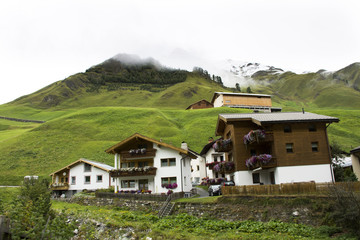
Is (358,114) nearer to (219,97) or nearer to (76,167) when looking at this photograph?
(219,97)

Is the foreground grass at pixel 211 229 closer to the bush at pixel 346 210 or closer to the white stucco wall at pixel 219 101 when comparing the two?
the bush at pixel 346 210

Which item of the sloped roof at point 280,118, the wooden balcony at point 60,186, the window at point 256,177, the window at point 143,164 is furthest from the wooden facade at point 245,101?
the window at point 256,177

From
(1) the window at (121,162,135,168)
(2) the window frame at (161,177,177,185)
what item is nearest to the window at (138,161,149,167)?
(1) the window at (121,162,135,168)

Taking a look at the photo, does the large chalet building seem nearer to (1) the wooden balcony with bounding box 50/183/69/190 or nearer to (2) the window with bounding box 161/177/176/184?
(2) the window with bounding box 161/177/176/184

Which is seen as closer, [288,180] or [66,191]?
[288,180]

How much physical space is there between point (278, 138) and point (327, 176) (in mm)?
6795

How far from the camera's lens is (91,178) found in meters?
49.0

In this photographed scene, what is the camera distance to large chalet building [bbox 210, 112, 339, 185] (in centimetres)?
3278

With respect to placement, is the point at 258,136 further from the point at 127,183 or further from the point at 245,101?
the point at 245,101

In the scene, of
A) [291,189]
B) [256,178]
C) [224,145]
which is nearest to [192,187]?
[224,145]

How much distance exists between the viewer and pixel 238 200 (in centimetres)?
2472

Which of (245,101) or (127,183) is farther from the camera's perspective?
(245,101)

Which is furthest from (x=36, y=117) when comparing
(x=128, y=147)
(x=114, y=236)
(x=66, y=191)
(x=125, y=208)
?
(x=114, y=236)

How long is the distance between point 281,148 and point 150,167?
16491 mm
